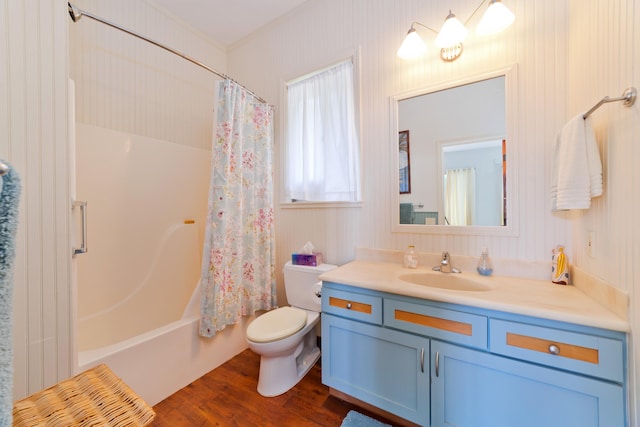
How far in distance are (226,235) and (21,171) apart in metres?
1.00

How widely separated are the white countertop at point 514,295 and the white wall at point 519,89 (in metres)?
0.11

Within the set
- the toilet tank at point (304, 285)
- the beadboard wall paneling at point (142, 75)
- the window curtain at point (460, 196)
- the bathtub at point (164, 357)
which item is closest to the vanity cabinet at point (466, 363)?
the toilet tank at point (304, 285)

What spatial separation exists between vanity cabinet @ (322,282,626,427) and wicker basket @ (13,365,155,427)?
3.09 ft

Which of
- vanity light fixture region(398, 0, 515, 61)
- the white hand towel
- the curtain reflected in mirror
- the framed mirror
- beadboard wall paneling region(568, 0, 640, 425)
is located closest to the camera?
beadboard wall paneling region(568, 0, 640, 425)

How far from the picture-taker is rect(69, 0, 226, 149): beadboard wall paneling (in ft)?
5.52

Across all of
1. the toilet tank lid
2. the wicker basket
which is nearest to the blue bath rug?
the toilet tank lid

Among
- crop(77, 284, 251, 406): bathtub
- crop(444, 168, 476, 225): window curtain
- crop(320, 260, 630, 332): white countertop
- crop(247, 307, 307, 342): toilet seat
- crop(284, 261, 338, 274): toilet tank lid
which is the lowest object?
crop(77, 284, 251, 406): bathtub

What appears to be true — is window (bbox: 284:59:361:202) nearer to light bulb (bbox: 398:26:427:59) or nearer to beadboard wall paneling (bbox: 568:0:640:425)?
light bulb (bbox: 398:26:427:59)

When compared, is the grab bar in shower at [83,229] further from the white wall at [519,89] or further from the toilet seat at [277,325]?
the white wall at [519,89]

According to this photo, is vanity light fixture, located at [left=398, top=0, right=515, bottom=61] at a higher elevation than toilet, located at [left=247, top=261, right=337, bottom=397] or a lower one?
higher

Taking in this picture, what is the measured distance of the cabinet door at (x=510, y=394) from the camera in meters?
0.81

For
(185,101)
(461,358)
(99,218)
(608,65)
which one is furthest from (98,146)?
(608,65)

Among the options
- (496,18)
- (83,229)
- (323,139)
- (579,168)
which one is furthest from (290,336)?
(496,18)

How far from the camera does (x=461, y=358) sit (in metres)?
1.03
